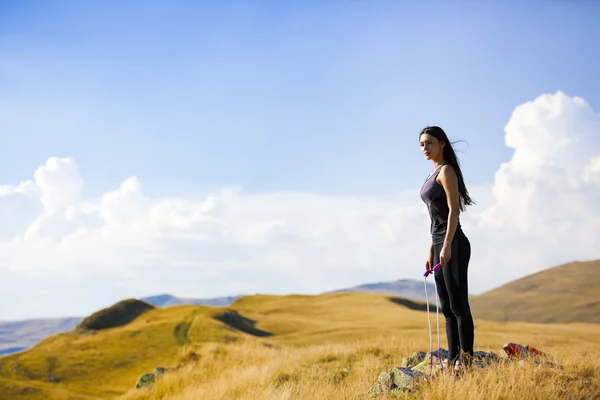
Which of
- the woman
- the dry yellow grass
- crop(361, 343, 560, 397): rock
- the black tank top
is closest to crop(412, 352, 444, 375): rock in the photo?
crop(361, 343, 560, 397): rock

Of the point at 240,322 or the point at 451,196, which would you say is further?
the point at 240,322

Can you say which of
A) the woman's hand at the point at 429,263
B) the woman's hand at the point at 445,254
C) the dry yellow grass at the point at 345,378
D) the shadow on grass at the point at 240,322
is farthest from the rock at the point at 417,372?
the shadow on grass at the point at 240,322

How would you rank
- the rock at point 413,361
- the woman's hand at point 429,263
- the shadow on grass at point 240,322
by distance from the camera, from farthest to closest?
the shadow on grass at point 240,322 < the rock at point 413,361 < the woman's hand at point 429,263

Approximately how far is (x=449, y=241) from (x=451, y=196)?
0.47 m

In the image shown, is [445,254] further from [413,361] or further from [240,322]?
[240,322]

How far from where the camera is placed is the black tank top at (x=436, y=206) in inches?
232

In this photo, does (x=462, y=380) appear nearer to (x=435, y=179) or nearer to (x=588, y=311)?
(x=435, y=179)

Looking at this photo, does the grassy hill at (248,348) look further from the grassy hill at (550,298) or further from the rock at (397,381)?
the grassy hill at (550,298)

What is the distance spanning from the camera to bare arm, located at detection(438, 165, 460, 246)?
561 cm

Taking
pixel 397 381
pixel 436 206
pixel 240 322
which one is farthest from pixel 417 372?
pixel 240 322

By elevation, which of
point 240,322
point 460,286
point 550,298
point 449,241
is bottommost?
point 240,322

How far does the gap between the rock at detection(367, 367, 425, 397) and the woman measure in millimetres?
435

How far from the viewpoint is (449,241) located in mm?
5609

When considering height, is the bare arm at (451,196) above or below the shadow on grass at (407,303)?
above
